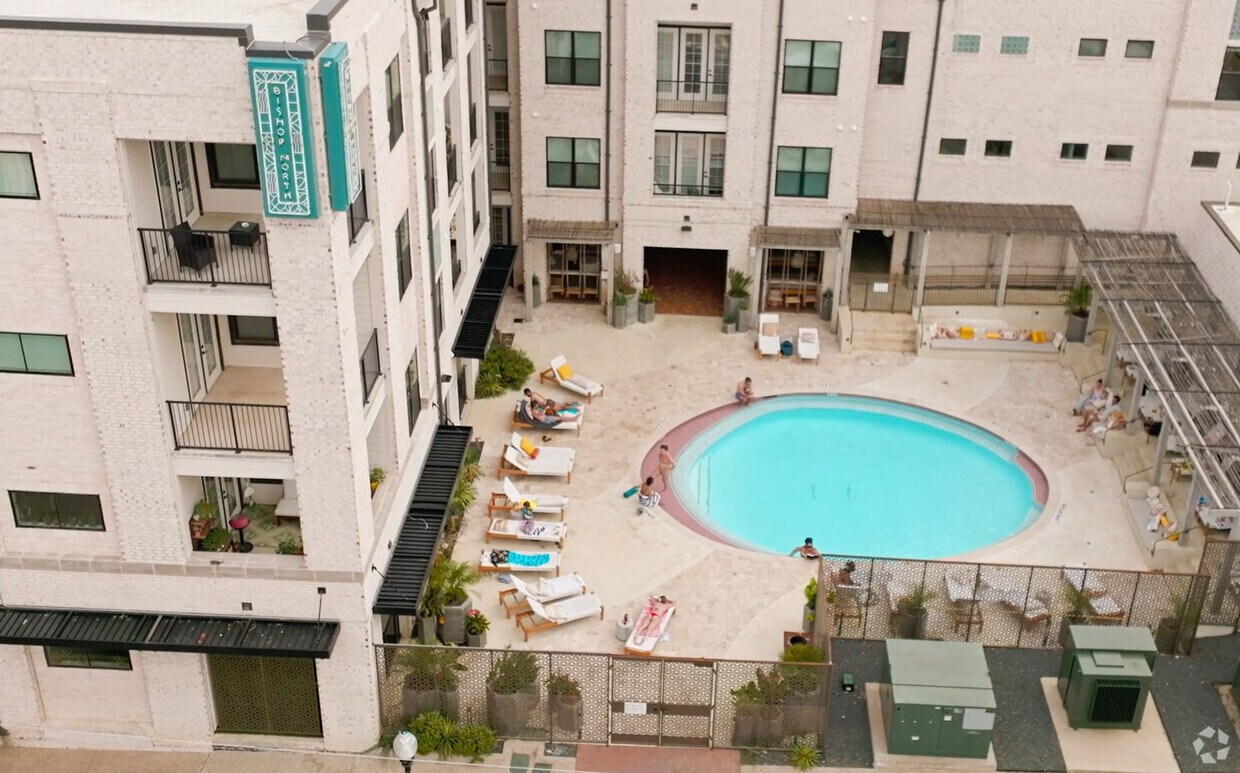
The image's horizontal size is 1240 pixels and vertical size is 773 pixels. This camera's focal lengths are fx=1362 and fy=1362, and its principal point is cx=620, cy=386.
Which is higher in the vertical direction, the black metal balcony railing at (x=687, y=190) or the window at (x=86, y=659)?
the black metal balcony railing at (x=687, y=190)

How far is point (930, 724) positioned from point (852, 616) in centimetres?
403

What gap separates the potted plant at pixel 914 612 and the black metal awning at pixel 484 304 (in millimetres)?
12913

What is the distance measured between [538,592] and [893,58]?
20840 millimetres

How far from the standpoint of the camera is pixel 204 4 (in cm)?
2438

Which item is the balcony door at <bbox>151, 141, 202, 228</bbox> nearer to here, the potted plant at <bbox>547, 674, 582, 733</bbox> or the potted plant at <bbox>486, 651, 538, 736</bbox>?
the potted plant at <bbox>486, 651, 538, 736</bbox>

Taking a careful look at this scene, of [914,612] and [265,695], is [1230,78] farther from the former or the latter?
[265,695]

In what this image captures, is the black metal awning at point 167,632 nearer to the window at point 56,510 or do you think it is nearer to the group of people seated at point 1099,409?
the window at point 56,510

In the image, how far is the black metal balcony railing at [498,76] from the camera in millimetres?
43375

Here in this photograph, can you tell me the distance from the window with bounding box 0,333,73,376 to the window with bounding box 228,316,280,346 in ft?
13.0

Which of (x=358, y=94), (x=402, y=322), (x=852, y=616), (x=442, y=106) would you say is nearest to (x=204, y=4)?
(x=358, y=94)

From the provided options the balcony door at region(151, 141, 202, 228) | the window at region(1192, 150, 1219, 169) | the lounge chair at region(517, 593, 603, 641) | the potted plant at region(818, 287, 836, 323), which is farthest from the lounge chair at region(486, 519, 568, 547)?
the window at region(1192, 150, 1219, 169)

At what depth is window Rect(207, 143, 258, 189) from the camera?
2609cm

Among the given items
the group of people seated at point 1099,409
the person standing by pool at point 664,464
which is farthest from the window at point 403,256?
the group of people seated at point 1099,409

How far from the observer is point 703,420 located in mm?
40406
